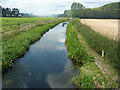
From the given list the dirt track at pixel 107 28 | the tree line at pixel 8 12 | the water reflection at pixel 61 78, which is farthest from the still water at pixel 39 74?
the tree line at pixel 8 12

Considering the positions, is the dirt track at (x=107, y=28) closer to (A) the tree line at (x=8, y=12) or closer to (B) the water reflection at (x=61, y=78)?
(B) the water reflection at (x=61, y=78)

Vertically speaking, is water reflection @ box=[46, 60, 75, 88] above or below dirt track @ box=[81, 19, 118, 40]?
below

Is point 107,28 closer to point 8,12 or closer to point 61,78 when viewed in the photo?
point 61,78

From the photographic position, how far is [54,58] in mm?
11898

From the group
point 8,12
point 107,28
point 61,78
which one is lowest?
point 61,78

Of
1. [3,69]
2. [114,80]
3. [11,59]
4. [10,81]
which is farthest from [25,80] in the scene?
[114,80]

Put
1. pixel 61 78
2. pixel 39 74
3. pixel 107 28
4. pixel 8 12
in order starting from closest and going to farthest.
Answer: pixel 61 78 → pixel 39 74 → pixel 107 28 → pixel 8 12

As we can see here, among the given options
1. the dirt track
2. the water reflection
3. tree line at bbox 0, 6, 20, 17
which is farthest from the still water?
tree line at bbox 0, 6, 20, 17

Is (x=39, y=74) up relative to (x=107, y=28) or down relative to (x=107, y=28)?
down

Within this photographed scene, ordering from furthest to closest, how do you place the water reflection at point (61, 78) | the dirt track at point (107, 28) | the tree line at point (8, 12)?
the tree line at point (8, 12)
the dirt track at point (107, 28)
the water reflection at point (61, 78)

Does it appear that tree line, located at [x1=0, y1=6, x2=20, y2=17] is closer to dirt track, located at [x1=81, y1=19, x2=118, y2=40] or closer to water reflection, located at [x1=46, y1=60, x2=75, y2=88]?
dirt track, located at [x1=81, y1=19, x2=118, y2=40]

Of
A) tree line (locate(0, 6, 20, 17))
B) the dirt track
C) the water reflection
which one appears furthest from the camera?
tree line (locate(0, 6, 20, 17))

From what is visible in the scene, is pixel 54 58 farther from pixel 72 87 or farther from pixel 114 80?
pixel 114 80

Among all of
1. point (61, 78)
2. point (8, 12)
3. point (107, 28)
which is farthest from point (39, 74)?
point (8, 12)
